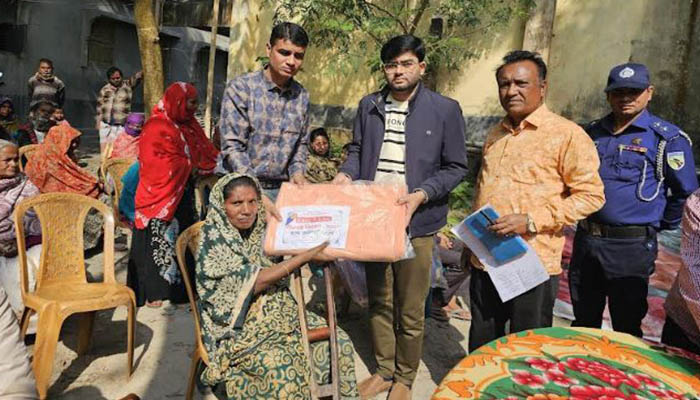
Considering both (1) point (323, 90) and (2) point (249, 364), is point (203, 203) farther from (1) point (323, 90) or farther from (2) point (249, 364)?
(1) point (323, 90)

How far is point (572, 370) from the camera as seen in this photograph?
1578 millimetres

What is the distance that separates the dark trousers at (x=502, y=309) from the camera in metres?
2.43

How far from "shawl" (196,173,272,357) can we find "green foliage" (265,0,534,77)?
435 cm

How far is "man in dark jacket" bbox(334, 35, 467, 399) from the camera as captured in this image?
2643mm

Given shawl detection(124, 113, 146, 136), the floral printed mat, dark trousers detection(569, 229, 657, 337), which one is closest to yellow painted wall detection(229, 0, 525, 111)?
shawl detection(124, 113, 146, 136)

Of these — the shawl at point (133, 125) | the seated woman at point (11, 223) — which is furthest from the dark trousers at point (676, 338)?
the shawl at point (133, 125)

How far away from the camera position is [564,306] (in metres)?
4.55

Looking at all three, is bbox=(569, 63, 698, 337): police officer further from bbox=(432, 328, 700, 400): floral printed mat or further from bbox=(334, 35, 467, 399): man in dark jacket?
bbox=(432, 328, 700, 400): floral printed mat

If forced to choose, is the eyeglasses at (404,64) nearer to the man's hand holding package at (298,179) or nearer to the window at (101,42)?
the man's hand holding package at (298,179)

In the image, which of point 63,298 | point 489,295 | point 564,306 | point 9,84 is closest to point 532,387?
point 489,295

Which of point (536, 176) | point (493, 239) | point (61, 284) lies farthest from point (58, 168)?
point (536, 176)

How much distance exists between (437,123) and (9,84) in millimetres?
13898

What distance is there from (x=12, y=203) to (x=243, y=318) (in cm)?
209

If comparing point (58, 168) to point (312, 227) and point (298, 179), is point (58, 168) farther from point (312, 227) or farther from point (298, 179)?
point (312, 227)
